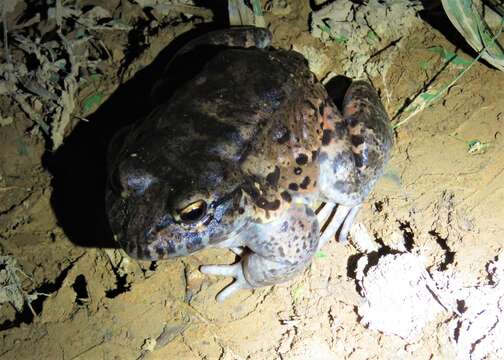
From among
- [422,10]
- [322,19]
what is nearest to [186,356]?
[322,19]

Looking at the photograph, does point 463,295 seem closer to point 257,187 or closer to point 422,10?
point 257,187

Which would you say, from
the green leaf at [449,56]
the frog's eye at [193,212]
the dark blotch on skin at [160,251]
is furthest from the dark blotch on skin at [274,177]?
the green leaf at [449,56]

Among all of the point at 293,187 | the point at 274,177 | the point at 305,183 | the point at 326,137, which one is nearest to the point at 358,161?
the point at 326,137

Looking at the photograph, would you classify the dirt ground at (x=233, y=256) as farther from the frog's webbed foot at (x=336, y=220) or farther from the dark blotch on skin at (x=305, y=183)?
the dark blotch on skin at (x=305, y=183)

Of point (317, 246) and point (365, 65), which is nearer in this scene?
point (317, 246)

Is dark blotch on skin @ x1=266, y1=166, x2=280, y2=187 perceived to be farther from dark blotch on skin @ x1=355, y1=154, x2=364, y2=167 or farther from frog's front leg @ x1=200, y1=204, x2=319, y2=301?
dark blotch on skin @ x1=355, y1=154, x2=364, y2=167

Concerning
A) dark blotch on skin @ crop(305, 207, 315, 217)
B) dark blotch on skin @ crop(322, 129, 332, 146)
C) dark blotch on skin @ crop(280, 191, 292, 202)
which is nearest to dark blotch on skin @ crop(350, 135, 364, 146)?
dark blotch on skin @ crop(322, 129, 332, 146)

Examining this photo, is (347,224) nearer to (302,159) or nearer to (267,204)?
(302,159)
